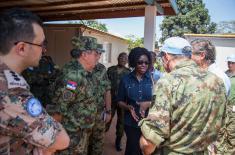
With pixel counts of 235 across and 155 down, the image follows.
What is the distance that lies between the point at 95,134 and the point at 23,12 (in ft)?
8.79

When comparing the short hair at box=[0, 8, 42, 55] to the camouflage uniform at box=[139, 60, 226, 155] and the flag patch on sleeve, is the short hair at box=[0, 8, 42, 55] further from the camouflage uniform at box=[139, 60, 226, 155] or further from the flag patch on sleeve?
the flag patch on sleeve

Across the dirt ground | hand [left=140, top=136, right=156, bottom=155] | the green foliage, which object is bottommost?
the dirt ground

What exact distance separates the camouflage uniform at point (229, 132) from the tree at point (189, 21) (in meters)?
28.1

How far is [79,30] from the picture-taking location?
942cm

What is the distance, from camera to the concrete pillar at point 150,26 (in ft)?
19.8

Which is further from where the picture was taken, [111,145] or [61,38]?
[61,38]

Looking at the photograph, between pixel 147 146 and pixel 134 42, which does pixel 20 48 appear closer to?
pixel 147 146

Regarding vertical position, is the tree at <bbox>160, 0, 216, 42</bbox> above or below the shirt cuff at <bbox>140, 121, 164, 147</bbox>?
above

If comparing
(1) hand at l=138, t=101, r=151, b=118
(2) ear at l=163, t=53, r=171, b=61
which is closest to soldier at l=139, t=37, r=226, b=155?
(2) ear at l=163, t=53, r=171, b=61

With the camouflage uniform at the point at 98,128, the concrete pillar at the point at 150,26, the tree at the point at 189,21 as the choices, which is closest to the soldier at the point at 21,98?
the camouflage uniform at the point at 98,128

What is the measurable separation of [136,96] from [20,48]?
2368mm

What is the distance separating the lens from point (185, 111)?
2.24 metres

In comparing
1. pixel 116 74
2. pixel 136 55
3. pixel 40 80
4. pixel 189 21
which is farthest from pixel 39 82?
pixel 189 21

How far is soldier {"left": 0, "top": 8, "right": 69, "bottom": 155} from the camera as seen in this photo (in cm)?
135
